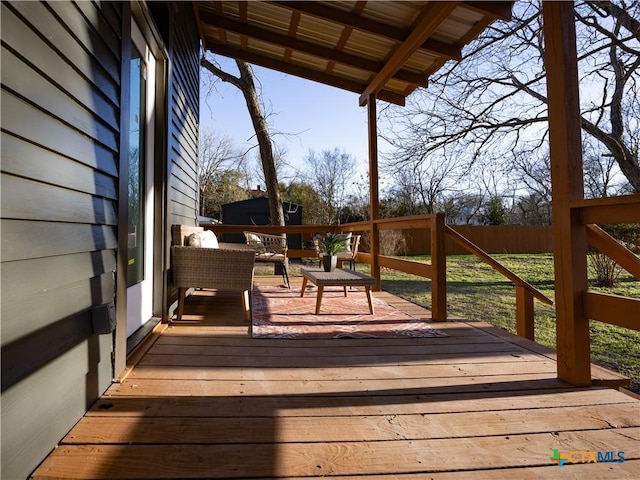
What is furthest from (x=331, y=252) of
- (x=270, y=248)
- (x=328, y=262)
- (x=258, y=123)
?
(x=258, y=123)

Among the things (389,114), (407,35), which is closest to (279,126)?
(389,114)

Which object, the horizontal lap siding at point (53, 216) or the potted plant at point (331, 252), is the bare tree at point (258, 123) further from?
the horizontal lap siding at point (53, 216)

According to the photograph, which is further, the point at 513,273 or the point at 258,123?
the point at 258,123

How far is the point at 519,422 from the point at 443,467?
1.66ft

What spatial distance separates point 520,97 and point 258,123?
6.84m

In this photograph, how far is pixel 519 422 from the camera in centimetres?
152

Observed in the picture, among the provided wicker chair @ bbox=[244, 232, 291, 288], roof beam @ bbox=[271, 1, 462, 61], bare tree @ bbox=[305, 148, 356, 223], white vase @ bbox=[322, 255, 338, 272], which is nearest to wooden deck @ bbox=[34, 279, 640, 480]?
white vase @ bbox=[322, 255, 338, 272]

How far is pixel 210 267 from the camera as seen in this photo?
3.10 m

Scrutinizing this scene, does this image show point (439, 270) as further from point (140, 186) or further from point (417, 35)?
point (140, 186)

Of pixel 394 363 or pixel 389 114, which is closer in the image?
pixel 394 363

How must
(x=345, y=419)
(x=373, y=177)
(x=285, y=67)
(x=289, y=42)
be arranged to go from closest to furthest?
(x=345, y=419) < (x=289, y=42) < (x=373, y=177) < (x=285, y=67)

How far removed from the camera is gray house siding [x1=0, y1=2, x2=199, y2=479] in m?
1.03

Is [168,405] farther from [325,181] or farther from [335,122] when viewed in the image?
[325,181]

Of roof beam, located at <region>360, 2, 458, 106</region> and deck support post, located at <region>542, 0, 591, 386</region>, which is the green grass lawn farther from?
roof beam, located at <region>360, 2, 458, 106</region>
